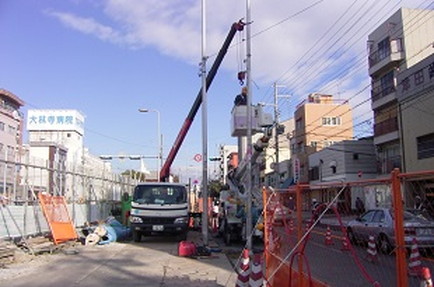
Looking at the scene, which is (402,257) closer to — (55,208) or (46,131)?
(55,208)

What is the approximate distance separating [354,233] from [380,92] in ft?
119

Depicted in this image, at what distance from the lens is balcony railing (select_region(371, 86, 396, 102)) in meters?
39.4

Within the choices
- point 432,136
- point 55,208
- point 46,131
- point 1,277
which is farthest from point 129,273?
point 46,131

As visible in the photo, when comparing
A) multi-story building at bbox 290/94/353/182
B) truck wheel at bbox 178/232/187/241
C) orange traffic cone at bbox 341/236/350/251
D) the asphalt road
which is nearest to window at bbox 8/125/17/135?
multi-story building at bbox 290/94/353/182

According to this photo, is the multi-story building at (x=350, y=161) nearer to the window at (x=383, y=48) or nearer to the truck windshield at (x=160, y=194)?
the window at (x=383, y=48)

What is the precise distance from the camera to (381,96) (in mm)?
40719

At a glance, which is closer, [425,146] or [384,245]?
[384,245]

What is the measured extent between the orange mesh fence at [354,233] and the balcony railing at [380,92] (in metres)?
33.3

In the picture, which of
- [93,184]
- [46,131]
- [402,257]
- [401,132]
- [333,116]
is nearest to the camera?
[402,257]

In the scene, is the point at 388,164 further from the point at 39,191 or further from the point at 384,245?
the point at 384,245

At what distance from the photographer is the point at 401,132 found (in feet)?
111

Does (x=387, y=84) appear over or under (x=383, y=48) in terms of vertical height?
under

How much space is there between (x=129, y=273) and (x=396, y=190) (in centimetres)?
806

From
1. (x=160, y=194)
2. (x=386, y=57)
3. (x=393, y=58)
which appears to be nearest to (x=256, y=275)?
(x=160, y=194)
